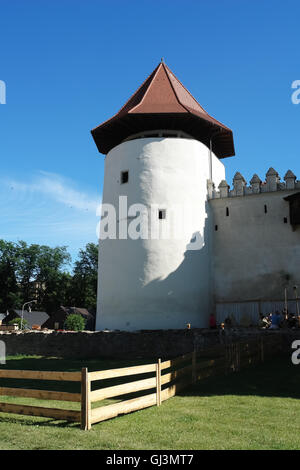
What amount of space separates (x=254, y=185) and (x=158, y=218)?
6.06m

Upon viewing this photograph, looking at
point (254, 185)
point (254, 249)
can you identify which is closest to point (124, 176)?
point (254, 185)

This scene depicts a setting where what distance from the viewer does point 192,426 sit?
7125 millimetres

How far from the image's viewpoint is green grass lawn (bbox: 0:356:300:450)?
6027 mm

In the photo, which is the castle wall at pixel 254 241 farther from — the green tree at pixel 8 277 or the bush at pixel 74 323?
the green tree at pixel 8 277

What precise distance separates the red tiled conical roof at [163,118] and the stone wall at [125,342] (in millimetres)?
12505

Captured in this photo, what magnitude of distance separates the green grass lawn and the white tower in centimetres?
1249

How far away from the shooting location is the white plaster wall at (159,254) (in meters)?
23.1

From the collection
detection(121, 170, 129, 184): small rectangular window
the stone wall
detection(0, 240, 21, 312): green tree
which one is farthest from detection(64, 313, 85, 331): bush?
detection(0, 240, 21, 312): green tree

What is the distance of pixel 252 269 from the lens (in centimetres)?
2392

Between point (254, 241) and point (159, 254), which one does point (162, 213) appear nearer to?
point (159, 254)

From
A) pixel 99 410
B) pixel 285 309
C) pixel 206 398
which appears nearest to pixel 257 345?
pixel 206 398

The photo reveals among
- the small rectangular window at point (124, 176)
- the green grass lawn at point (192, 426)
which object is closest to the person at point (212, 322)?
the small rectangular window at point (124, 176)

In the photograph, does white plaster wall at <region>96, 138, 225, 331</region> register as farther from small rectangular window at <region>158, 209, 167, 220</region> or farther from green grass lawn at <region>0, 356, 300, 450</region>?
green grass lawn at <region>0, 356, 300, 450</region>
